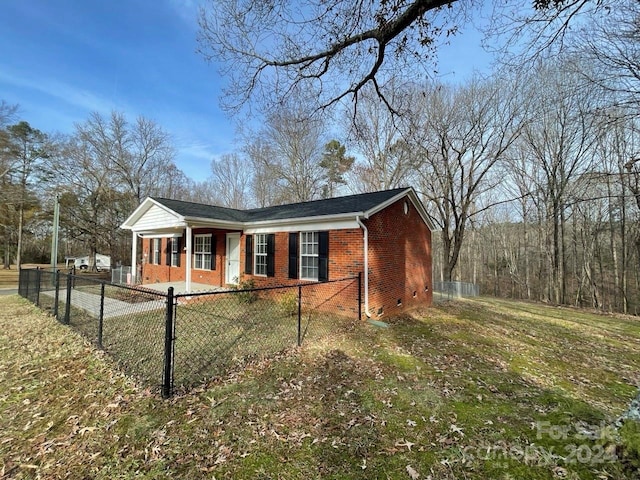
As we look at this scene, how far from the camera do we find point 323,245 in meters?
8.70

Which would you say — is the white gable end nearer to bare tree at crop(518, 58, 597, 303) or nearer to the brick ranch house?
the brick ranch house

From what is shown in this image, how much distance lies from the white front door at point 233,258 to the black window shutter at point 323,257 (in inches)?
163

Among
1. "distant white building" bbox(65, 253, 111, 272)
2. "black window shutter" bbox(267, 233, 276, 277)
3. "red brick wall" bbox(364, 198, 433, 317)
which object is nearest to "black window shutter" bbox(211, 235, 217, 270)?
"black window shutter" bbox(267, 233, 276, 277)

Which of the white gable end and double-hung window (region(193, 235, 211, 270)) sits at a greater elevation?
the white gable end

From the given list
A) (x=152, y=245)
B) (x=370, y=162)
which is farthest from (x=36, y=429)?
(x=370, y=162)

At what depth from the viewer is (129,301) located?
32.1 feet

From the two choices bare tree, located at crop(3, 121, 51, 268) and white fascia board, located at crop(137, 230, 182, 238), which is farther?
bare tree, located at crop(3, 121, 51, 268)

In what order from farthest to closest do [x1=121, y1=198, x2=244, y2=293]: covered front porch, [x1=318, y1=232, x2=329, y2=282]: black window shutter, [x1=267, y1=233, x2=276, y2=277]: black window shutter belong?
[x1=121, y1=198, x2=244, y2=293]: covered front porch → [x1=267, y1=233, x2=276, y2=277]: black window shutter → [x1=318, y1=232, x2=329, y2=282]: black window shutter

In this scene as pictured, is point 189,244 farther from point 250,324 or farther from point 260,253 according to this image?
point 250,324

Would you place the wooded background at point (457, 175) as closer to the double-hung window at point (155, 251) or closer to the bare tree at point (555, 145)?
the bare tree at point (555, 145)

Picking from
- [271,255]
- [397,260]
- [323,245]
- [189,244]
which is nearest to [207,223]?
[189,244]

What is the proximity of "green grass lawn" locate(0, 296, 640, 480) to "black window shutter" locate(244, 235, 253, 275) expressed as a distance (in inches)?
216

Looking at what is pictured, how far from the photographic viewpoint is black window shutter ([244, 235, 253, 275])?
423 inches

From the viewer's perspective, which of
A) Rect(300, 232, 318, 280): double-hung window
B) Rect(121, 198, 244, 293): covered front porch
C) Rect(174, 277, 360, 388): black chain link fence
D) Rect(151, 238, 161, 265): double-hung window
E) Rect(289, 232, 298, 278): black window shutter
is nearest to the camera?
Rect(174, 277, 360, 388): black chain link fence
